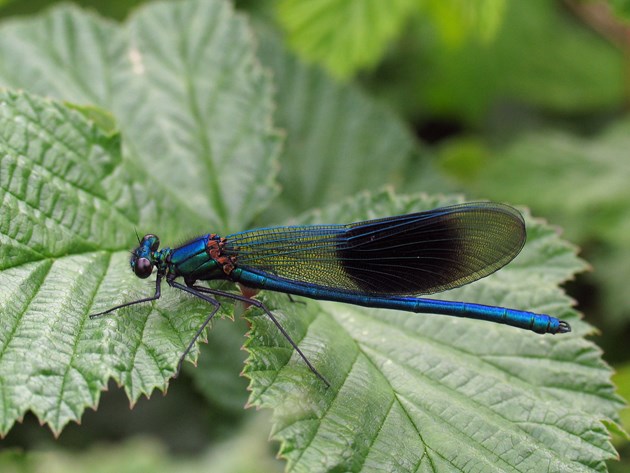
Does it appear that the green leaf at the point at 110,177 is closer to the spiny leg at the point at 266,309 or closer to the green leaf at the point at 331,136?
the spiny leg at the point at 266,309

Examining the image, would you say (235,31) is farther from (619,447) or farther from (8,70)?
(619,447)

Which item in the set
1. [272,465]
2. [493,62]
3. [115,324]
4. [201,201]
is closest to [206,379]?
[272,465]

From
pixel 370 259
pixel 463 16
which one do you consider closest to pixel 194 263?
pixel 370 259

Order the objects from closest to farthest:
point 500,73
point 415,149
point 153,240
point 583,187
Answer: point 153,240, point 415,149, point 583,187, point 500,73

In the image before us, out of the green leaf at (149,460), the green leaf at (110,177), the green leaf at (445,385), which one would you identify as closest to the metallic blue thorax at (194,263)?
the green leaf at (110,177)

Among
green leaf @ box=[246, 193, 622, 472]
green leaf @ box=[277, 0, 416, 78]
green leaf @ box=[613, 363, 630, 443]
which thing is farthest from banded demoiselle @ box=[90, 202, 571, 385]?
green leaf @ box=[277, 0, 416, 78]

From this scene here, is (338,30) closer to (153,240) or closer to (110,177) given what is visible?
(110,177)

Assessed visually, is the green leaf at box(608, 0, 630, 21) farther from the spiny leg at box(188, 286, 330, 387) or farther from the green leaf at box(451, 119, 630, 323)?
the spiny leg at box(188, 286, 330, 387)
